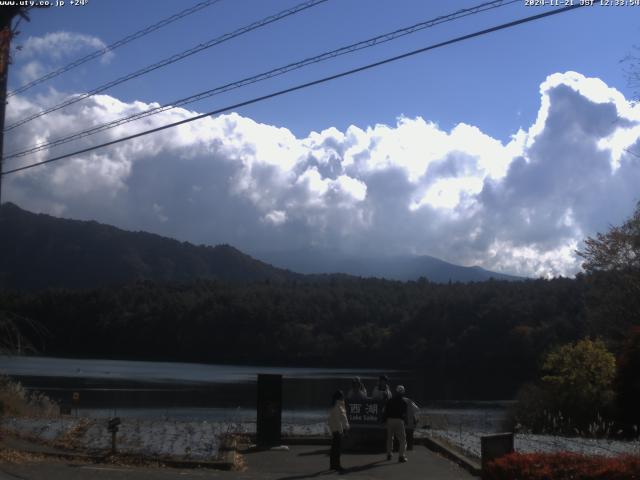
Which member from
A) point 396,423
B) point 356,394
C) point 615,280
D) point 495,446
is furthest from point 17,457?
point 615,280

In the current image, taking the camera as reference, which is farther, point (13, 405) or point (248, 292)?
point (248, 292)

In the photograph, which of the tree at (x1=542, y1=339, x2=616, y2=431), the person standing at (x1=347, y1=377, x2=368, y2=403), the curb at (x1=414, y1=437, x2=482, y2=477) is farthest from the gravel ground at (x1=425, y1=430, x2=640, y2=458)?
the tree at (x1=542, y1=339, x2=616, y2=431)

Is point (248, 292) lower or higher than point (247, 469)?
higher

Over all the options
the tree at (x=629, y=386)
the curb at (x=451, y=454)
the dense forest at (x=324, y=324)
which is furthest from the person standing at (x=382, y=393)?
the dense forest at (x=324, y=324)

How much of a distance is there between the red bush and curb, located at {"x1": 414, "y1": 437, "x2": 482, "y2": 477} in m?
3.16

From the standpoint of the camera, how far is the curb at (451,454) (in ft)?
48.5

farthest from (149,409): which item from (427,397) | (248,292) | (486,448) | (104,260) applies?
(104,260)

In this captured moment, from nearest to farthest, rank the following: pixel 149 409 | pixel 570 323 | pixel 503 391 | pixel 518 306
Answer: pixel 149 409 < pixel 503 391 < pixel 570 323 < pixel 518 306

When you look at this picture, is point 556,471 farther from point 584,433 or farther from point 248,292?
point 248,292

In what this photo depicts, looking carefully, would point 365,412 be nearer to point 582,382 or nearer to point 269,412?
point 269,412

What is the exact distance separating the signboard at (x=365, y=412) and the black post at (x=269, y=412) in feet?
4.95

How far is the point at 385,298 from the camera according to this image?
126 metres

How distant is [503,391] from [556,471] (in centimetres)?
5805

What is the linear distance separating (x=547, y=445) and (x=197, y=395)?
38414 millimetres
